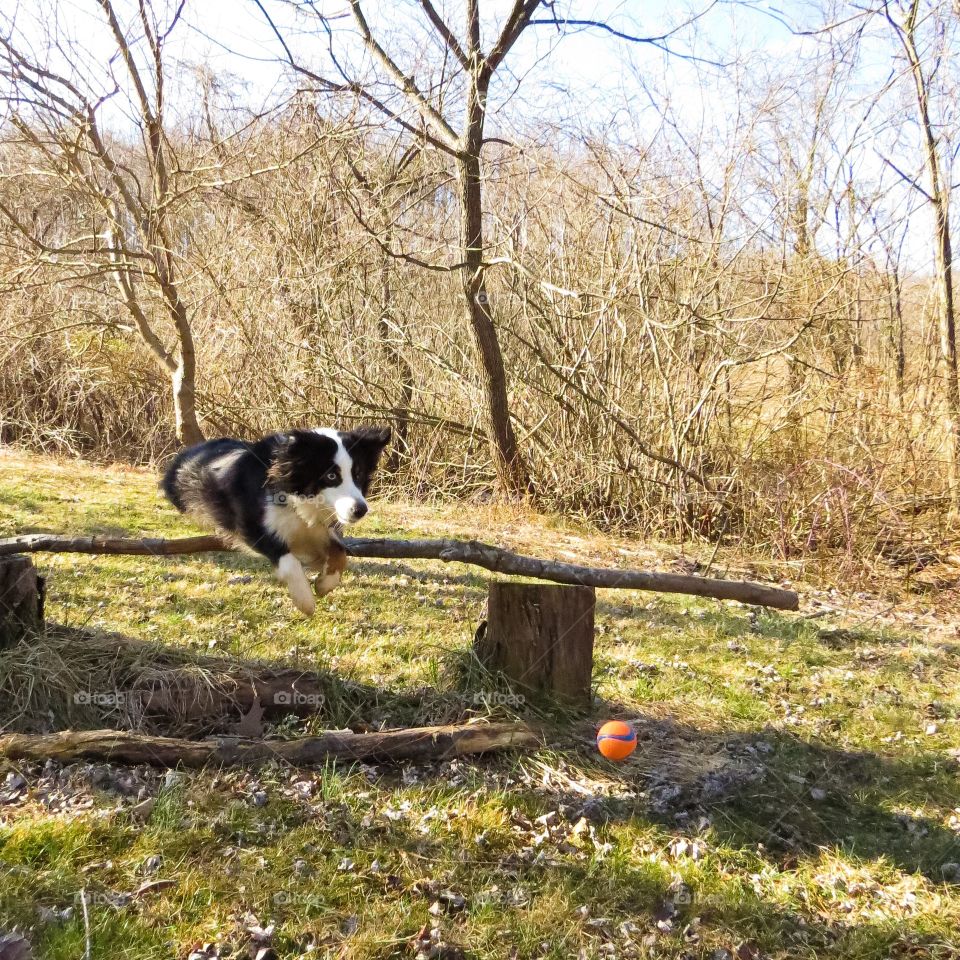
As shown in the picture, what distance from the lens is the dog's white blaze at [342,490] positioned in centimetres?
313

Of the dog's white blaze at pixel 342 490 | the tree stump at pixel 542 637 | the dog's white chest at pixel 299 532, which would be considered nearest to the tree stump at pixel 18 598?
the dog's white chest at pixel 299 532

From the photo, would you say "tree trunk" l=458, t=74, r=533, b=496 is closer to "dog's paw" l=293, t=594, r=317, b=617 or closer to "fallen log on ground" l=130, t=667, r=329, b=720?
"fallen log on ground" l=130, t=667, r=329, b=720

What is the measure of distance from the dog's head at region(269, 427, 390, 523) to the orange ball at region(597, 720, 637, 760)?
1.75 meters

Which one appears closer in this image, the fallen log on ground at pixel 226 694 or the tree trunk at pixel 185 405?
the fallen log on ground at pixel 226 694

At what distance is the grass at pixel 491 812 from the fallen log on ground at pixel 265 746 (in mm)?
78

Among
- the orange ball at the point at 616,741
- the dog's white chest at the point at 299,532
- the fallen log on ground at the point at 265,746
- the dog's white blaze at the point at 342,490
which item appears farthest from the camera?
the orange ball at the point at 616,741

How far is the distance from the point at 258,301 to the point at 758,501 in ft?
21.2

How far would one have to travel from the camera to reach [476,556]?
3643mm

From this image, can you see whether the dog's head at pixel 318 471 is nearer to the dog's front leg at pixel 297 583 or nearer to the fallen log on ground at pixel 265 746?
the dog's front leg at pixel 297 583

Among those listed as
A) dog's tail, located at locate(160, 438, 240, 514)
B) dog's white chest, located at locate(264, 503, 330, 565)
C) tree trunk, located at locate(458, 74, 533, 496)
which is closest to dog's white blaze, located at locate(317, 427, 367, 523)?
dog's white chest, located at locate(264, 503, 330, 565)

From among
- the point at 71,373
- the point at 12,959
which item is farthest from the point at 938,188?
the point at 71,373

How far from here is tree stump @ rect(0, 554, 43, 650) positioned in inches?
167

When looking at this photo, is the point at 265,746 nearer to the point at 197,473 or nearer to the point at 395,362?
the point at 197,473

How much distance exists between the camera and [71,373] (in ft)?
34.9
